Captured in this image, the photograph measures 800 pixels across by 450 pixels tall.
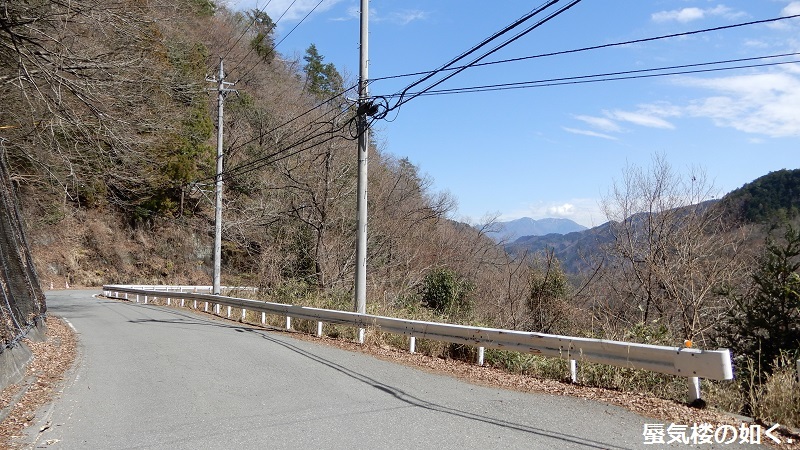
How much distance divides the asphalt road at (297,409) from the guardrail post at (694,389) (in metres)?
0.81

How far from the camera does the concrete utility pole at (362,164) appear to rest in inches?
549

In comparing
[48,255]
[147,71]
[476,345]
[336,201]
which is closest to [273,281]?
[336,201]

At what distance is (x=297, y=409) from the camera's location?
7.17 m

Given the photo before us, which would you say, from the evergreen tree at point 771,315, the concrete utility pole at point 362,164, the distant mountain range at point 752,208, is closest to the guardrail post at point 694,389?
the evergreen tree at point 771,315

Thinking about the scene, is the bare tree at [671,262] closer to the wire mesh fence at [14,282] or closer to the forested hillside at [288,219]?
the forested hillside at [288,219]

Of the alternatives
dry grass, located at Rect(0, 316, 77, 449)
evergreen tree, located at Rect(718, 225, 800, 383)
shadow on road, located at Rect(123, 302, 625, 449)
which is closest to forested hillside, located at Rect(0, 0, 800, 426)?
evergreen tree, located at Rect(718, 225, 800, 383)

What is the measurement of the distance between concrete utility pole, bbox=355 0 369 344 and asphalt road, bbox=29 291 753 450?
2.70m

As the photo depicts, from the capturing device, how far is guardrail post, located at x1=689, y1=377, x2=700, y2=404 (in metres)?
7.14

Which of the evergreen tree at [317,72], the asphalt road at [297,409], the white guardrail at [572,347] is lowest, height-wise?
the asphalt road at [297,409]

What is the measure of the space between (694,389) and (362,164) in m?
8.81

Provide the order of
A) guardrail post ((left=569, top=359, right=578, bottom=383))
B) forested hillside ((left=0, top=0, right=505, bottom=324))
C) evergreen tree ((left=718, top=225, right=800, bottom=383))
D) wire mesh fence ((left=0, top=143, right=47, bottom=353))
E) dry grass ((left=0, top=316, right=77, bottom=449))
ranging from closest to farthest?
1. dry grass ((left=0, top=316, right=77, bottom=449))
2. guardrail post ((left=569, top=359, right=578, bottom=383))
3. evergreen tree ((left=718, top=225, right=800, bottom=383))
4. wire mesh fence ((left=0, top=143, right=47, bottom=353))
5. forested hillside ((left=0, top=0, right=505, bottom=324))

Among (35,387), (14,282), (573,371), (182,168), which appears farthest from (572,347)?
(182,168)

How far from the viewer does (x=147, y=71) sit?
16.0m

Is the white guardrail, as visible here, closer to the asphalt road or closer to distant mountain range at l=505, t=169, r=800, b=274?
the asphalt road
